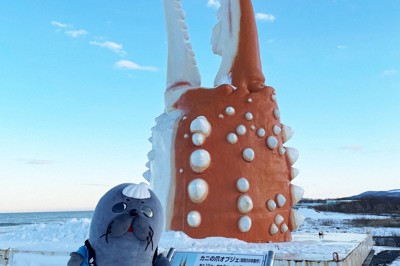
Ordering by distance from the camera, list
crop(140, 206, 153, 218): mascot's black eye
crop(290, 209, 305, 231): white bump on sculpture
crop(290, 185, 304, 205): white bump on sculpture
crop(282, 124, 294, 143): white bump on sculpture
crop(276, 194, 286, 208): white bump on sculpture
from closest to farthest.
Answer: crop(140, 206, 153, 218): mascot's black eye
crop(276, 194, 286, 208): white bump on sculpture
crop(290, 209, 305, 231): white bump on sculpture
crop(290, 185, 304, 205): white bump on sculpture
crop(282, 124, 294, 143): white bump on sculpture

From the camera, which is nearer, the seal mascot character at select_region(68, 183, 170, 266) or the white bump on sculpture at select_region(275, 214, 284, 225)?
the seal mascot character at select_region(68, 183, 170, 266)

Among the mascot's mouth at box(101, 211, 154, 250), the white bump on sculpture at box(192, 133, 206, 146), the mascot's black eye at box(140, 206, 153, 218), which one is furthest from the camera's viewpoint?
the white bump on sculpture at box(192, 133, 206, 146)

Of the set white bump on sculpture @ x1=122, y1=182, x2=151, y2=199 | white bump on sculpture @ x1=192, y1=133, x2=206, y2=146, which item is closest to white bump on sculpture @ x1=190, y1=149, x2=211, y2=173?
white bump on sculpture @ x1=192, y1=133, x2=206, y2=146

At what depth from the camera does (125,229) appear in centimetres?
290

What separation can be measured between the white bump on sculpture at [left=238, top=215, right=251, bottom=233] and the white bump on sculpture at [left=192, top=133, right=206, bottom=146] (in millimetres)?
1504

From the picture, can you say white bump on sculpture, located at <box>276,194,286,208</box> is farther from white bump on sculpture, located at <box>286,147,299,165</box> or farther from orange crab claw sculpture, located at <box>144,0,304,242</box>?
white bump on sculpture, located at <box>286,147,299,165</box>

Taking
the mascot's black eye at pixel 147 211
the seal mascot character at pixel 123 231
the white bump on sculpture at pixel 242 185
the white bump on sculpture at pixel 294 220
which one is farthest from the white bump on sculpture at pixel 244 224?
the mascot's black eye at pixel 147 211

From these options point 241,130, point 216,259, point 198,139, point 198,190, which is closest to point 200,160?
point 198,139

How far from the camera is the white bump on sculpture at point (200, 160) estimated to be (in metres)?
7.25

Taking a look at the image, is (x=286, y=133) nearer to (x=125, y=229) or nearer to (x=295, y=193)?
(x=295, y=193)

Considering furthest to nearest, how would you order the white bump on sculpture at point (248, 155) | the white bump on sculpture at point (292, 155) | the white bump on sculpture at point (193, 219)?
the white bump on sculpture at point (292, 155), the white bump on sculpture at point (248, 155), the white bump on sculpture at point (193, 219)

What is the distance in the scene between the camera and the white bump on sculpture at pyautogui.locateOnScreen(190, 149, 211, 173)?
725 centimetres

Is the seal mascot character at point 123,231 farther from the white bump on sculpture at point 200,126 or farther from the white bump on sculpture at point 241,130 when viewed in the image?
the white bump on sculpture at point 241,130

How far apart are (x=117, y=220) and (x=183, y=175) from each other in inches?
181
